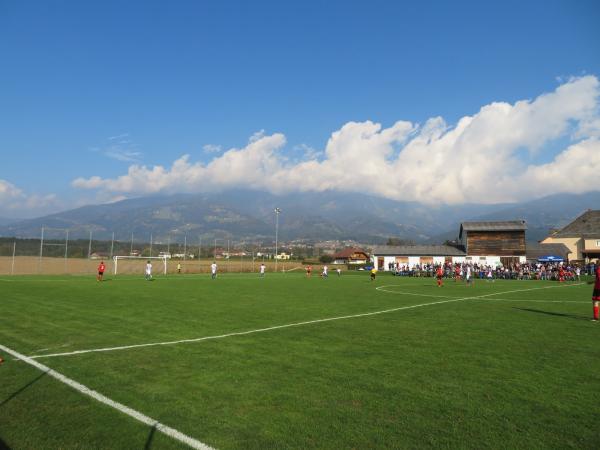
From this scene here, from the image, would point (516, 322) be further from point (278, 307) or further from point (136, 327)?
point (136, 327)

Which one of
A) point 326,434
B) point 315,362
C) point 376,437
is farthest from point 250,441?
point 315,362

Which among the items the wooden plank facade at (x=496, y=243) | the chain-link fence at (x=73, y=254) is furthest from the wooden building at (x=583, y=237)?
the chain-link fence at (x=73, y=254)

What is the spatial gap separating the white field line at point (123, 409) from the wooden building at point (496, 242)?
69552 mm

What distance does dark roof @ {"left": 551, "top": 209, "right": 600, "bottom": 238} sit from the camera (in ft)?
256

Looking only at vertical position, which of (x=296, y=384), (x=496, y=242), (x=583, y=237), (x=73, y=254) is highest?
(x=583, y=237)

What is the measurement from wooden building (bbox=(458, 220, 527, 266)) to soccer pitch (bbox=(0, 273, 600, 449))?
6094 cm

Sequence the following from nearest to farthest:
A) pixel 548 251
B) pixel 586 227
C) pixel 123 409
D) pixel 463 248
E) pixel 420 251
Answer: pixel 123 409
pixel 463 248
pixel 420 251
pixel 586 227
pixel 548 251

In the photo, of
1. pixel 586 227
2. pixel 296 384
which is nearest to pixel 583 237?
pixel 586 227

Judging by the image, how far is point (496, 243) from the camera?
228ft

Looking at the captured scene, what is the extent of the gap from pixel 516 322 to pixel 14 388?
43.3 feet

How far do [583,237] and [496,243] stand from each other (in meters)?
22.8

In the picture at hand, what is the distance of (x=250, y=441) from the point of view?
184 inches

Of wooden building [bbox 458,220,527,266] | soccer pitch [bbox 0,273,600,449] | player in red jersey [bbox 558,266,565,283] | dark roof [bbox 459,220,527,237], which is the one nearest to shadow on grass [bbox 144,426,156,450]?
soccer pitch [bbox 0,273,600,449]

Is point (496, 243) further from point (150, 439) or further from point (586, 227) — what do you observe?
point (150, 439)
